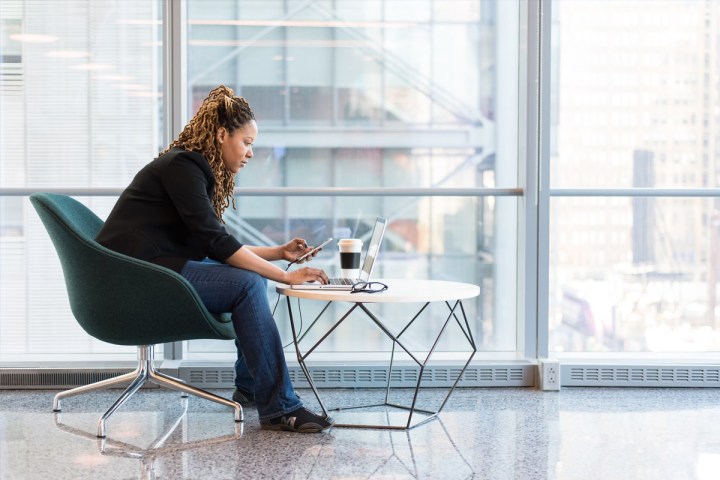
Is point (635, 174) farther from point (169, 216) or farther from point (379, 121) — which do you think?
point (169, 216)

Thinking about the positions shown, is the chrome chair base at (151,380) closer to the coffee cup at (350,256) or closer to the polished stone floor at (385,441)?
the polished stone floor at (385,441)

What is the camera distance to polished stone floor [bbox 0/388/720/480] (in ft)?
8.22

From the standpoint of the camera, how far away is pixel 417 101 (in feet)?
12.8

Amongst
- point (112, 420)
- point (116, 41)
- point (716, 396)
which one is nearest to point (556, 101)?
point (716, 396)

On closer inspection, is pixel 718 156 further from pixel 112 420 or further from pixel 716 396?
pixel 112 420

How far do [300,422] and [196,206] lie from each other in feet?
2.65

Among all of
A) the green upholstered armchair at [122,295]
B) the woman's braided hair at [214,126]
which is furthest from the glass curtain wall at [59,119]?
the green upholstered armchair at [122,295]

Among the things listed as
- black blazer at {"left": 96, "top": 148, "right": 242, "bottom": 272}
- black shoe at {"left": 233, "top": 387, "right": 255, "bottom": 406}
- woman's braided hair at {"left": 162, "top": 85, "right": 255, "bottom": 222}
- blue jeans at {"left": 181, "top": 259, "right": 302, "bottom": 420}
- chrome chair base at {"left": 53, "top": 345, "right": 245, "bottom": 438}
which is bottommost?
black shoe at {"left": 233, "top": 387, "right": 255, "bottom": 406}

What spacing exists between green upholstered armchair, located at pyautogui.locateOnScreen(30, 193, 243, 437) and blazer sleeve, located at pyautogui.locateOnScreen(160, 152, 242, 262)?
0.16m

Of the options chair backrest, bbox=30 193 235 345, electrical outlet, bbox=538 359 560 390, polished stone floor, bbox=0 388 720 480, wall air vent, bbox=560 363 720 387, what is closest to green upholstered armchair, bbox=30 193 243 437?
chair backrest, bbox=30 193 235 345

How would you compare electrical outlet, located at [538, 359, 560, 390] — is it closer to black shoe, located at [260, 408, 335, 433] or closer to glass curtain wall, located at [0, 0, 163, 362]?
black shoe, located at [260, 408, 335, 433]

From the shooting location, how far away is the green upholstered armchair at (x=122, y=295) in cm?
277

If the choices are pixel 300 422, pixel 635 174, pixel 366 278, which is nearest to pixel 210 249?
pixel 366 278

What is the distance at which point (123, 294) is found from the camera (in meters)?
2.80
